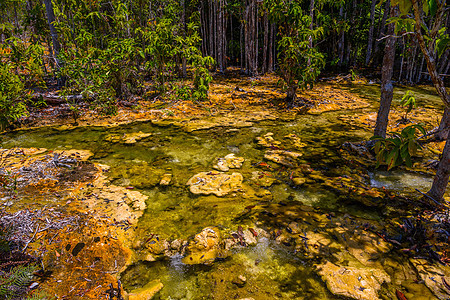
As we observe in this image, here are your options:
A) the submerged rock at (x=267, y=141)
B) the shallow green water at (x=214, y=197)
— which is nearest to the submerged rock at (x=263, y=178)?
the shallow green water at (x=214, y=197)

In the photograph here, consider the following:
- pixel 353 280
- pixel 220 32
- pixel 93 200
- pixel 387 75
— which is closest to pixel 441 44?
pixel 353 280

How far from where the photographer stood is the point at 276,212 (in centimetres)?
282

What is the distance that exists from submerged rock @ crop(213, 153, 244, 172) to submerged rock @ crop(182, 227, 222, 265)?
145 cm

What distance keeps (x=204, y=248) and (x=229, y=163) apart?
1.87 metres

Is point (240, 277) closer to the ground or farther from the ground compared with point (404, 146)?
closer to the ground

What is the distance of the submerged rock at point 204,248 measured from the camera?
2277 millimetres

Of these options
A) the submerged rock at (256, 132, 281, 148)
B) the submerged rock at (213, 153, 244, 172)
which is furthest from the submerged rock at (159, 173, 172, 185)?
the submerged rock at (256, 132, 281, 148)

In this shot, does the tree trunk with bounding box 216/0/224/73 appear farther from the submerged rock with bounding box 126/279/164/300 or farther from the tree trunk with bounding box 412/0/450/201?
the submerged rock with bounding box 126/279/164/300

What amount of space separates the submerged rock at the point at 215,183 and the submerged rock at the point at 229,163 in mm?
194

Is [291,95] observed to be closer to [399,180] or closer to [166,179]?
[399,180]

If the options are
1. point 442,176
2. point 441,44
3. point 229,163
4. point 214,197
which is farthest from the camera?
point 229,163

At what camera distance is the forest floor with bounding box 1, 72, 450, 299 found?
2078mm

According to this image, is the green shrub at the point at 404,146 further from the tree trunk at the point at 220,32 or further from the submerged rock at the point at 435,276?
the tree trunk at the point at 220,32

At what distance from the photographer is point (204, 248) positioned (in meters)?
2.37
